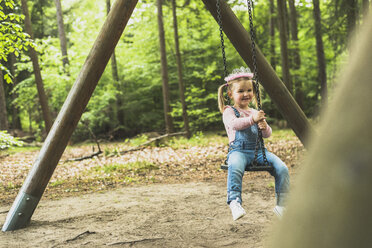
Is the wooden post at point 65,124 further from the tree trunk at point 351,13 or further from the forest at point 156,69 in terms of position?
the forest at point 156,69

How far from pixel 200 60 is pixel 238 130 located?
1460 cm

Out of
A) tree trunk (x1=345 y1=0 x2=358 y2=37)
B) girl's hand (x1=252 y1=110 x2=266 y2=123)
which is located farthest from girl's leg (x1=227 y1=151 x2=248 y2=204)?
tree trunk (x1=345 y1=0 x2=358 y2=37)

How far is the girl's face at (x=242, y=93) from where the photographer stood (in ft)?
13.0

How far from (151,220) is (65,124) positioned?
1.72 m

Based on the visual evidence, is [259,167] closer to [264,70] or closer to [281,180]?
[281,180]

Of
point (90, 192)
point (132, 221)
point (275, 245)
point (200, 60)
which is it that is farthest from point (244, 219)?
point (200, 60)

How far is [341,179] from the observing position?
75 centimetres

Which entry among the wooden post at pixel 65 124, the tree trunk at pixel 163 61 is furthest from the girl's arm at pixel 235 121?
the tree trunk at pixel 163 61

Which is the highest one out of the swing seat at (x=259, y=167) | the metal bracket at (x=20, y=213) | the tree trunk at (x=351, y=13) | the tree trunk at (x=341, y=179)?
the tree trunk at (x=351, y=13)

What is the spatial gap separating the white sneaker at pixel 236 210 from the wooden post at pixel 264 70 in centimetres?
210

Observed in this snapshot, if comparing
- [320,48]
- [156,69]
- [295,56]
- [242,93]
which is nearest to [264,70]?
[242,93]

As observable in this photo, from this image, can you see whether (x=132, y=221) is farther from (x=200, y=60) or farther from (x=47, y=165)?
(x=200, y=60)

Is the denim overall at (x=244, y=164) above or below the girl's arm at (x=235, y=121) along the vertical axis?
below

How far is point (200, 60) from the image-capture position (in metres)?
18.0
